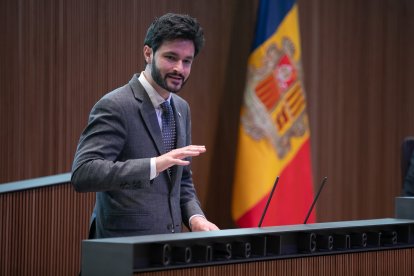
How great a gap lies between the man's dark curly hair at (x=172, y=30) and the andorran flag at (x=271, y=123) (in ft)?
7.39

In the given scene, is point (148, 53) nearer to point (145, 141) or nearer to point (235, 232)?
point (145, 141)

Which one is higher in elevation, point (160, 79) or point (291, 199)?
point (160, 79)

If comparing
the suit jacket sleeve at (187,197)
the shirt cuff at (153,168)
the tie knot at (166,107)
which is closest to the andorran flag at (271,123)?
the suit jacket sleeve at (187,197)

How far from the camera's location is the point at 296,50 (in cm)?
493

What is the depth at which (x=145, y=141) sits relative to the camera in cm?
253

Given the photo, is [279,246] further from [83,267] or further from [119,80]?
[119,80]

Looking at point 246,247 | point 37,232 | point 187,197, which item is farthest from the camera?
point 37,232

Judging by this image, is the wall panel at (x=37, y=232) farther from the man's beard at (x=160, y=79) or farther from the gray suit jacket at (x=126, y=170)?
the man's beard at (x=160, y=79)

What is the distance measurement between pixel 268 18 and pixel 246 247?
117 inches

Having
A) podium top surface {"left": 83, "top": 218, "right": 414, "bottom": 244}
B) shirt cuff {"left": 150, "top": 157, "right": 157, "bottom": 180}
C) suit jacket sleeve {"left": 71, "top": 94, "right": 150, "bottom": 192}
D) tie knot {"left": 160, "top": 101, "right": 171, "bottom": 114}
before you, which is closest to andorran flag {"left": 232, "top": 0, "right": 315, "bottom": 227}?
tie knot {"left": 160, "top": 101, "right": 171, "bottom": 114}

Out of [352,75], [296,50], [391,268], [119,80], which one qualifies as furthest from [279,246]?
[352,75]

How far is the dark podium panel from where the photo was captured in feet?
6.23

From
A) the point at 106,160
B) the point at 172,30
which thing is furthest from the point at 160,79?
the point at 106,160

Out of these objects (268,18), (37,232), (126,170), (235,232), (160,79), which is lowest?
(37,232)
